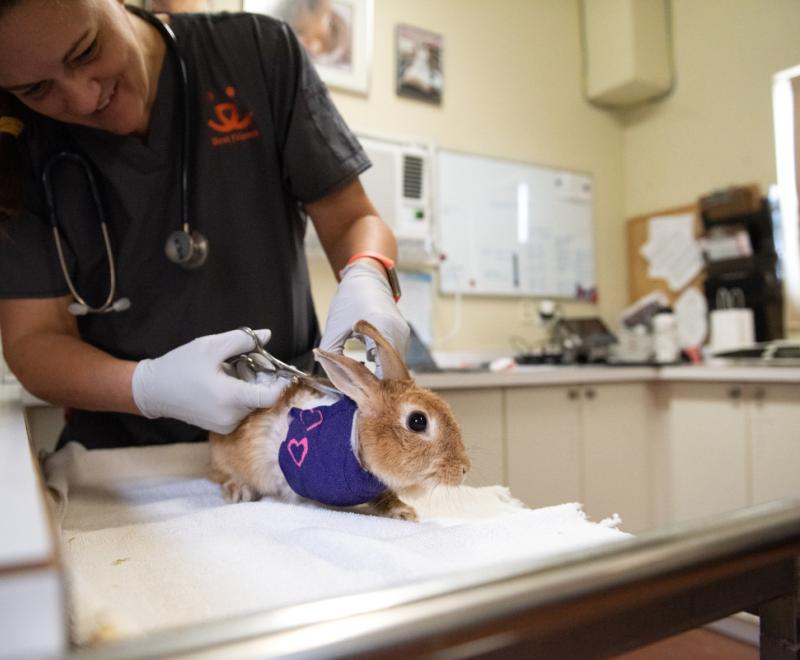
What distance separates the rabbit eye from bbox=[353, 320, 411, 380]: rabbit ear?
0.06 m

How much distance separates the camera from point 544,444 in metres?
0.82

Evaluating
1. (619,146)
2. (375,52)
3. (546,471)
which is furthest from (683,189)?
(546,471)

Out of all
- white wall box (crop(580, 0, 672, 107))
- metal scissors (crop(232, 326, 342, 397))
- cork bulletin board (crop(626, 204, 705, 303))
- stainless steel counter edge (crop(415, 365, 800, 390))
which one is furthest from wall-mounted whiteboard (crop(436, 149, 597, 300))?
metal scissors (crop(232, 326, 342, 397))

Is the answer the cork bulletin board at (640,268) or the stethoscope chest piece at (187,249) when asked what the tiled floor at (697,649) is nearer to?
the stethoscope chest piece at (187,249)

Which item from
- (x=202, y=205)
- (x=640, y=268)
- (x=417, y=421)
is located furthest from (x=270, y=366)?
(x=640, y=268)

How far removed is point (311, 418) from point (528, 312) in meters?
2.21

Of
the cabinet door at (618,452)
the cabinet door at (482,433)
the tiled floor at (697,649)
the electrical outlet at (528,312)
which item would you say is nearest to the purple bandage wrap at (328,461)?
the cabinet door at (482,433)

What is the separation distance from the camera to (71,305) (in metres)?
0.92

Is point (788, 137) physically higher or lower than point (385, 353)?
higher

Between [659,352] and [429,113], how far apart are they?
4.48 ft

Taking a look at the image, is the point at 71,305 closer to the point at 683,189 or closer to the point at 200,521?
the point at 200,521

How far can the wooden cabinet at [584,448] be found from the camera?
0.56 m

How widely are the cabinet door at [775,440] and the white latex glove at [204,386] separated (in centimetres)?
57

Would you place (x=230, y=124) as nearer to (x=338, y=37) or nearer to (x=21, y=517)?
(x=21, y=517)
